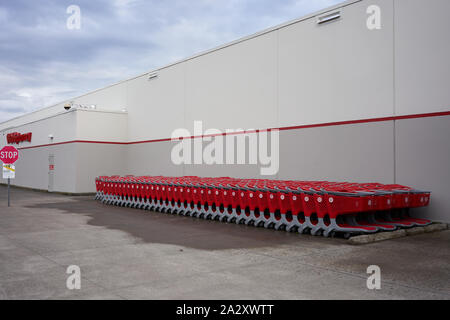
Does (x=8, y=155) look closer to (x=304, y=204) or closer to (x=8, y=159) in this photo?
(x=8, y=159)

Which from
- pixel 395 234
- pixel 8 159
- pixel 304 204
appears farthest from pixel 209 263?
pixel 8 159

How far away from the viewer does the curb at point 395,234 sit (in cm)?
905

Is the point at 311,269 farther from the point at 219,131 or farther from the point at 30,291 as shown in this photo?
the point at 219,131

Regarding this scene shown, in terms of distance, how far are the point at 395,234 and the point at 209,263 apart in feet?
16.5

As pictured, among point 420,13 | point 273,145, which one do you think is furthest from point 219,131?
point 420,13

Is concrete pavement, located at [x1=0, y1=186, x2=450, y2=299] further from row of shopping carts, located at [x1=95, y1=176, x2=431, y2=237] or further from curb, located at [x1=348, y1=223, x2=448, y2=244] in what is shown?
row of shopping carts, located at [x1=95, y1=176, x2=431, y2=237]

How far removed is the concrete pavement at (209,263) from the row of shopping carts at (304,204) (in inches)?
21.3

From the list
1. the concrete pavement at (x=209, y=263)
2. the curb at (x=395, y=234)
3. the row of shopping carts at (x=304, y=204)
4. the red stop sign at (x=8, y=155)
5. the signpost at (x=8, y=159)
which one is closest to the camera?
the concrete pavement at (x=209, y=263)

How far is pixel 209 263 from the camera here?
7145 mm

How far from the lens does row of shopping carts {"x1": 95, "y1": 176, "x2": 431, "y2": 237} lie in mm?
9648

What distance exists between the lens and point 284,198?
1073 centimetres

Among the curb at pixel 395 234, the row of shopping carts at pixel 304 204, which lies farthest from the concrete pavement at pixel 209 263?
the row of shopping carts at pixel 304 204

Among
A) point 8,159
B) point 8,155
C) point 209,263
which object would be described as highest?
point 8,155

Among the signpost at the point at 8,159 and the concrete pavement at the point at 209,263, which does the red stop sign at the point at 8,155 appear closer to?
the signpost at the point at 8,159
